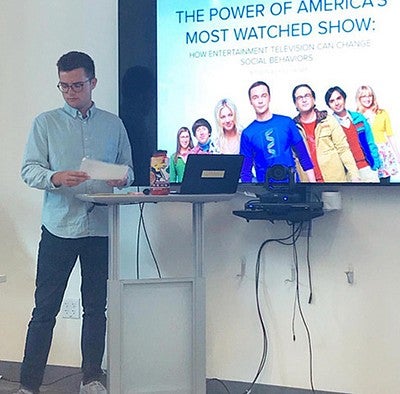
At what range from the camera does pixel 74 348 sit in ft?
11.8

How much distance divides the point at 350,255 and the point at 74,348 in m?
1.51

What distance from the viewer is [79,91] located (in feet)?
9.86

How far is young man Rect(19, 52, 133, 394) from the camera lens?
9.86ft

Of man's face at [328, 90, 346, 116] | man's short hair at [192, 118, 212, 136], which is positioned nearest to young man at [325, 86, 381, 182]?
man's face at [328, 90, 346, 116]

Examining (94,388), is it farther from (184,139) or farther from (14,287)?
(184,139)

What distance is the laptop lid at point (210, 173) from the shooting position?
269 cm

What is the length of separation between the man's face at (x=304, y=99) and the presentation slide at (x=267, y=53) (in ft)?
0.09

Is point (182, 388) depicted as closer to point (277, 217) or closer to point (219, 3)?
point (277, 217)

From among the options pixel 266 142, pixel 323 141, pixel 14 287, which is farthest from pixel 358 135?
pixel 14 287

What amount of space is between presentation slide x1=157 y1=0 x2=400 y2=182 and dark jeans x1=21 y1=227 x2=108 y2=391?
2.05 feet

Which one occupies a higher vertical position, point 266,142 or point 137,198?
point 266,142

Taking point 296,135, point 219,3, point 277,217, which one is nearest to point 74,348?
point 277,217

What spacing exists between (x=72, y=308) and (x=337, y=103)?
5.58 feet

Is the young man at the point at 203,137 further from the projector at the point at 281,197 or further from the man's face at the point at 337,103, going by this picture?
the man's face at the point at 337,103
